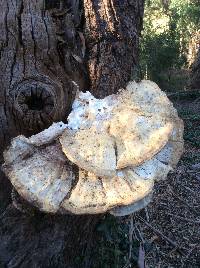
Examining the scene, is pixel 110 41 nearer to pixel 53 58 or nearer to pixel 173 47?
pixel 53 58

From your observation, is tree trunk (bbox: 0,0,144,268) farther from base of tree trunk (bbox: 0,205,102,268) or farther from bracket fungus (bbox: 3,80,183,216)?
bracket fungus (bbox: 3,80,183,216)

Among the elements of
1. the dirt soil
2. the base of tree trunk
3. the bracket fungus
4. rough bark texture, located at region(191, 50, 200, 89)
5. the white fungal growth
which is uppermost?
the white fungal growth

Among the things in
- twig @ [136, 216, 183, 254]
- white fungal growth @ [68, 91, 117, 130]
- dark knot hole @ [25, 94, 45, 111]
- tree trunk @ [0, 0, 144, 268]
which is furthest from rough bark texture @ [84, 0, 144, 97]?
twig @ [136, 216, 183, 254]

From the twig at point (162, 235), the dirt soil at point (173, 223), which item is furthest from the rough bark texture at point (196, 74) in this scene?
the twig at point (162, 235)

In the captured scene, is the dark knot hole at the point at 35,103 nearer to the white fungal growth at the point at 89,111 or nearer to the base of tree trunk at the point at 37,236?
the white fungal growth at the point at 89,111

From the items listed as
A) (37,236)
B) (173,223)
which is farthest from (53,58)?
(173,223)

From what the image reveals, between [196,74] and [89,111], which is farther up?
[89,111]

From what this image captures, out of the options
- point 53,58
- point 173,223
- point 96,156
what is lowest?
point 173,223
